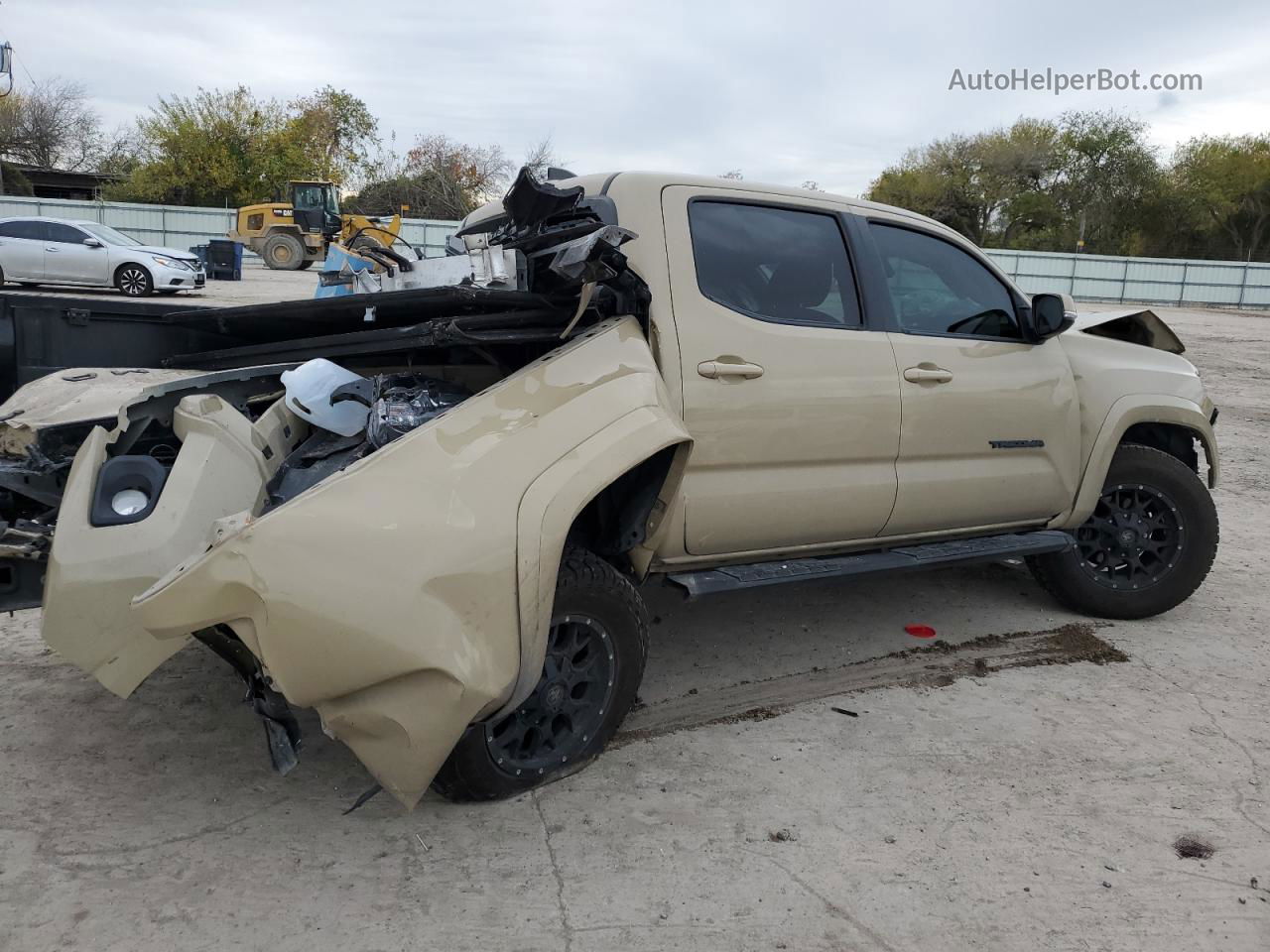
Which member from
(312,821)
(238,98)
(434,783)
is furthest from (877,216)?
(238,98)

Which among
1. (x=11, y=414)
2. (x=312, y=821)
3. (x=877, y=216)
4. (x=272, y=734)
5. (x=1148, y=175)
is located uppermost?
(x=1148, y=175)

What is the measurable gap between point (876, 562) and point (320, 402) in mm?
2331

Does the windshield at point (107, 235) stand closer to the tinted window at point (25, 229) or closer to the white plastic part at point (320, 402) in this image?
the tinted window at point (25, 229)

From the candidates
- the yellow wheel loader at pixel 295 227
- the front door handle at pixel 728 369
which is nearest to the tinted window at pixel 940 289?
the front door handle at pixel 728 369

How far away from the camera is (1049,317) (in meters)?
4.45

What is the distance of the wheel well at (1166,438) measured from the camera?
5.14m

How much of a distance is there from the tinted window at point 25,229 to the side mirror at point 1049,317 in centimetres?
2028

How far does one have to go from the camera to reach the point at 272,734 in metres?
2.70

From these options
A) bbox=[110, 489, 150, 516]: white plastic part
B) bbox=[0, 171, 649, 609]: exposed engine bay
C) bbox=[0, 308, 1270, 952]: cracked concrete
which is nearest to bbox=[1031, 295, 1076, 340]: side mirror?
bbox=[0, 308, 1270, 952]: cracked concrete

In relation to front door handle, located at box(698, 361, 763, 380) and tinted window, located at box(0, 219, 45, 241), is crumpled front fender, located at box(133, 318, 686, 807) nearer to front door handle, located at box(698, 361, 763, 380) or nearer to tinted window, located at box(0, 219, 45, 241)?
front door handle, located at box(698, 361, 763, 380)

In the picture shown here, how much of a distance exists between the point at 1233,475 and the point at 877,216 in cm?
600

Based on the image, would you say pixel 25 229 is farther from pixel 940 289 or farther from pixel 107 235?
pixel 940 289

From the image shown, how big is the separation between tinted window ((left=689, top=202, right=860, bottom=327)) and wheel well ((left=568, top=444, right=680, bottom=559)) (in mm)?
748

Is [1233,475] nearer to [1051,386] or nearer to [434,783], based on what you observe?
[1051,386]
